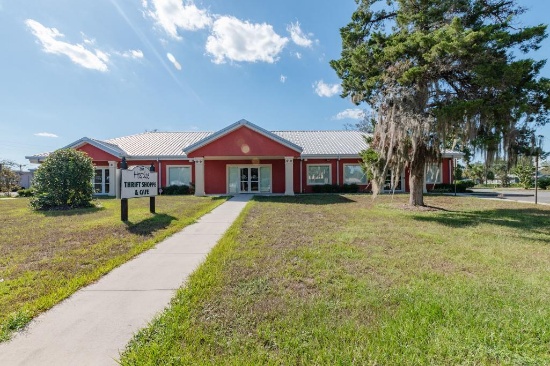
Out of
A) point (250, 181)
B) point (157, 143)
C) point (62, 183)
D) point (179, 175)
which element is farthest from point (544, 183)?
point (62, 183)

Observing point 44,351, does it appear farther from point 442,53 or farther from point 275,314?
point 442,53

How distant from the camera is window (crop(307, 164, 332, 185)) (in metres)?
21.3

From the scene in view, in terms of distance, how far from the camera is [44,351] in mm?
2307

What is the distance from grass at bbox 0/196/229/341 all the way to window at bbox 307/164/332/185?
13.4 metres

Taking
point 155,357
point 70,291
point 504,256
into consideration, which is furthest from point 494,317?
point 70,291

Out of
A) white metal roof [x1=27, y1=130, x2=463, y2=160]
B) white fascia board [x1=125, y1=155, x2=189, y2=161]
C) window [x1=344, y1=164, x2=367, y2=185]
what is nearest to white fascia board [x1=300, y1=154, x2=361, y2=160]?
white metal roof [x1=27, y1=130, x2=463, y2=160]

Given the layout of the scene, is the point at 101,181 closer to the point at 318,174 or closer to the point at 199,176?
the point at 199,176

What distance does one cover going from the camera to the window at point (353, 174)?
21109mm

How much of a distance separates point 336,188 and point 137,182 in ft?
48.5

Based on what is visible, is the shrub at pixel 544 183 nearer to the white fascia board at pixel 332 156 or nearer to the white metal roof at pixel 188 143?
the white metal roof at pixel 188 143

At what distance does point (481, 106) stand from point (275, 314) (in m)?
Answer: 8.83

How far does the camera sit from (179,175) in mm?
20922

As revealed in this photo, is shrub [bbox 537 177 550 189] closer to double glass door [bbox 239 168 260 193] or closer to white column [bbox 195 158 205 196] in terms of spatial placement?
double glass door [bbox 239 168 260 193]

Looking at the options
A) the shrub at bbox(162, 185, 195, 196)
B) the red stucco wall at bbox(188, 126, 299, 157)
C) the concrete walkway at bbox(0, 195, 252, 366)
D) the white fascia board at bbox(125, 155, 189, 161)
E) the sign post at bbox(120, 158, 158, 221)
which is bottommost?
the concrete walkway at bbox(0, 195, 252, 366)
